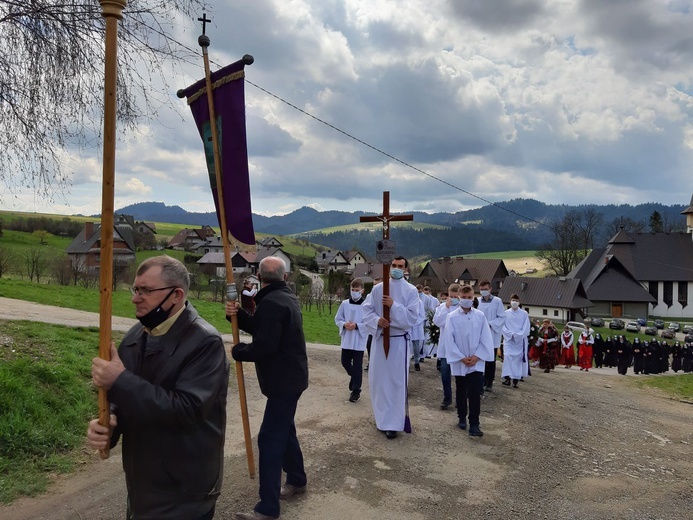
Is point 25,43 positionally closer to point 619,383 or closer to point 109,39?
point 109,39

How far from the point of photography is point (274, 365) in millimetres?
4414

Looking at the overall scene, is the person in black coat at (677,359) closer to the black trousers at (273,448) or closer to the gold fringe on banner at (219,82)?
the black trousers at (273,448)

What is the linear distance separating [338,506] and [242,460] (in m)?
1.44

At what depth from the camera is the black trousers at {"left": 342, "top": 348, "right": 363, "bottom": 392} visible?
873 centimetres

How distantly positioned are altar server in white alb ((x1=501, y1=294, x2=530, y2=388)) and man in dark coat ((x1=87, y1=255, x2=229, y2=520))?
9805 millimetres

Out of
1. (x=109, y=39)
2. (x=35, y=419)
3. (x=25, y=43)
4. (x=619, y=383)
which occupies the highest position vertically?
(x=25, y=43)

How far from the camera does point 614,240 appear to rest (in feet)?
216

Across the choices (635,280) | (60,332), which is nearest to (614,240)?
(635,280)

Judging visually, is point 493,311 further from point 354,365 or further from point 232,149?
point 232,149

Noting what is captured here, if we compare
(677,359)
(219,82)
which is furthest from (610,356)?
(219,82)

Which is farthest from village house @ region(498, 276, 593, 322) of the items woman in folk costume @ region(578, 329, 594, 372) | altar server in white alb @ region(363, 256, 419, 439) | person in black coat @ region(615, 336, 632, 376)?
altar server in white alb @ region(363, 256, 419, 439)

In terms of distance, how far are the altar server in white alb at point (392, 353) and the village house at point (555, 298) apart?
50582 mm

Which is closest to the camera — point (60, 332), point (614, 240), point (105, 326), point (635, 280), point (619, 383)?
point (105, 326)

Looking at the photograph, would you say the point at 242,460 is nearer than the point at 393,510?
No
